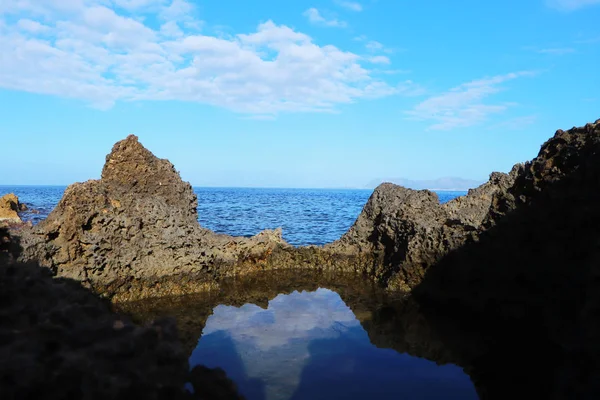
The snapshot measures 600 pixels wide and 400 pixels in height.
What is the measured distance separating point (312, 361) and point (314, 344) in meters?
0.82

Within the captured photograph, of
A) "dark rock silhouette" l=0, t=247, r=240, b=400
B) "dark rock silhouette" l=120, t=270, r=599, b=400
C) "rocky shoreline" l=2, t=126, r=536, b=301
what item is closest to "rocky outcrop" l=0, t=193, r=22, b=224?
"rocky shoreline" l=2, t=126, r=536, b=301

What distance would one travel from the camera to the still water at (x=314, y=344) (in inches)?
256

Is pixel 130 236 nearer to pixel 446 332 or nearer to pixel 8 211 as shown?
pixel 446 332

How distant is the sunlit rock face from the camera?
641 cm

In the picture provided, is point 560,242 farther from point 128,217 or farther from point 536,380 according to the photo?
point 128,217

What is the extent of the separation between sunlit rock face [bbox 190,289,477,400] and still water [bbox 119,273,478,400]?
0.05 feet

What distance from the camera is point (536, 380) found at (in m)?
6.38

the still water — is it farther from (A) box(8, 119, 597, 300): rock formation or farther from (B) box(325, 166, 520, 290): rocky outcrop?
(B) box(325, 166, 520, 290): rocky outcrop

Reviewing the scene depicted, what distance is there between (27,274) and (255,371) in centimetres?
396

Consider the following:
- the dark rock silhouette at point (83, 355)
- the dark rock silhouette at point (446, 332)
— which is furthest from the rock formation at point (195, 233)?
the dark rock silhouette at point (83, 355)

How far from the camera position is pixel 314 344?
8242mm

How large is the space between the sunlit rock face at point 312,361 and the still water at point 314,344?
0.05ft

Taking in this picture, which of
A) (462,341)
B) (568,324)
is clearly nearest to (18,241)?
(462,341)

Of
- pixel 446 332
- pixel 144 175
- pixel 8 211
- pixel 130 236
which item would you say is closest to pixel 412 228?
pixel 446 332
